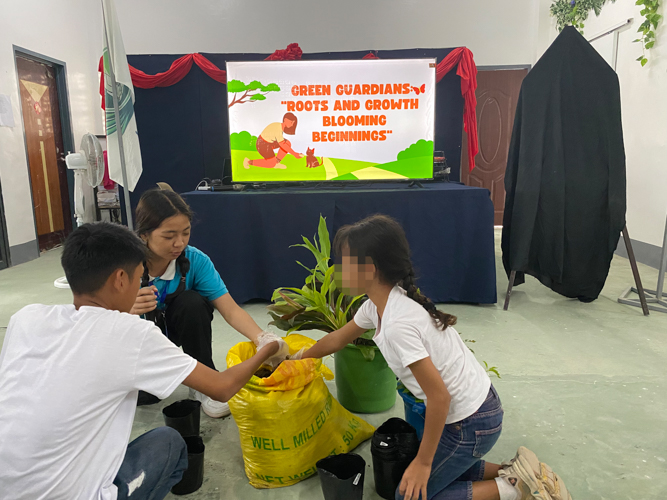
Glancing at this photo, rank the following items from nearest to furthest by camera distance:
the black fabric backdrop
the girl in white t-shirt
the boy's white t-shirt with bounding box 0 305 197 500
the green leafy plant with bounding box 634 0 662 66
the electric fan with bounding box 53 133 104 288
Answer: the boy's white t-shirt with bounding box 0 305 197 500, the girl in white t-shirt, the electric fan with bounding box 53 133 104 288, the green leafy plant with bounding box 634 0 662 66, the black fabric backdrop

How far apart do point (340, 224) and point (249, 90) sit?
3.96 feet

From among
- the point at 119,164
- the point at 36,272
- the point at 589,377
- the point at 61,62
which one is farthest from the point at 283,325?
the point at 61,62

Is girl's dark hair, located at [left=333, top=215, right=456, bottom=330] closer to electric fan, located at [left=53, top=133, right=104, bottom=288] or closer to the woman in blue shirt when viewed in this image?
the woman in blue shirt

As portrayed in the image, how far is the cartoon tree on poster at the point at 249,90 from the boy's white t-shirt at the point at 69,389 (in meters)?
2.72

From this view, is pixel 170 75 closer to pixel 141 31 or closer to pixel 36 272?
pixel 141 31

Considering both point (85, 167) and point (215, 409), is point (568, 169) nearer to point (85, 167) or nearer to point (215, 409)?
point (215, 409)

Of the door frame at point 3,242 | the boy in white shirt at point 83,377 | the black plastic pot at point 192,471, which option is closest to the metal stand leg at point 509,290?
the black plastic pot at point 192,471

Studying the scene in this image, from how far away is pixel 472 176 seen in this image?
6328mm

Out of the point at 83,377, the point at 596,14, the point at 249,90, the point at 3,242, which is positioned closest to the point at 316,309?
the point at 83,377

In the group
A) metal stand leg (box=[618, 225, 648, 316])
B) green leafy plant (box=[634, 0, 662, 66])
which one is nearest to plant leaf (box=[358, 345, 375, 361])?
metal stand leg (box=[618, 225, 648, 316])

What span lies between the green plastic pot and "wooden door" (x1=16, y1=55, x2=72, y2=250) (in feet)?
15.7

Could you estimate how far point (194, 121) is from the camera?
4.88 m

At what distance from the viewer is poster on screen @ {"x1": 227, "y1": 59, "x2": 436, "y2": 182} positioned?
3375 millimetres

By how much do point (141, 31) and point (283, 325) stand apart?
221 inches
